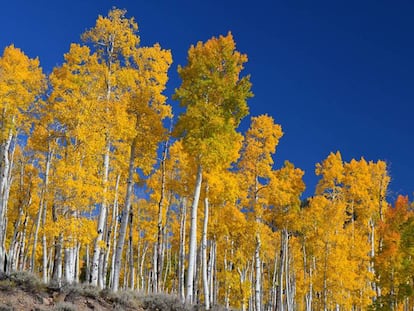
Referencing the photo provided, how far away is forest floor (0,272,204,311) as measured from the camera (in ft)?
44.4

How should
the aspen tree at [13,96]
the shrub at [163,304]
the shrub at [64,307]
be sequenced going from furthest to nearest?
the aspen tree at [13,96] < the shrub at [163,304] < the shrub at [64,307]

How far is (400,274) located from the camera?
26.7 meters

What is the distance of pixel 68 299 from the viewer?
48.2ft

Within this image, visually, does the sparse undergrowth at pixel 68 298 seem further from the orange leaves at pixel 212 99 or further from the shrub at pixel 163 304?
the orange leaves at pixel 212 99

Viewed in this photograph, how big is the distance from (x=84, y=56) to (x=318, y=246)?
19875mm

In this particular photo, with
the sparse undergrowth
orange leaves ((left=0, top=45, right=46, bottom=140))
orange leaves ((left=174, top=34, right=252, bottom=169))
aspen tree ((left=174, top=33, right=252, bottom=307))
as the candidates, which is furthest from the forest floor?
orange leaves ((left=0, top=45, right=46, bottom=140))

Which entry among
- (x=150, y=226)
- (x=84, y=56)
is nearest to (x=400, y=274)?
(x=150, y=226)

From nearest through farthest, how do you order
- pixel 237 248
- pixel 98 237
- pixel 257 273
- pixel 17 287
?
pixel 17 287, pixel 98 237, pixel 257 273, pixel 237 248

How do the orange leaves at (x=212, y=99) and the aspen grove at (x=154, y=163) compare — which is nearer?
the aspen grove at (x=154, y=163)

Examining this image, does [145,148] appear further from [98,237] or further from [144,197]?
[144,197]

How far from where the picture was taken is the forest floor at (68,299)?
44.4 ft

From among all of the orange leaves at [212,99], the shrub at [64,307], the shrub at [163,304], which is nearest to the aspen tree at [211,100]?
the orange leaves at [212,99]

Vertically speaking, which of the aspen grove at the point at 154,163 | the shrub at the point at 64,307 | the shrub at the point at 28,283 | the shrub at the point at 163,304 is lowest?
the shrub at the point at 163,304

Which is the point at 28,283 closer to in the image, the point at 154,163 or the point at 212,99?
the point at 154,163
